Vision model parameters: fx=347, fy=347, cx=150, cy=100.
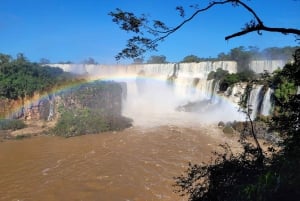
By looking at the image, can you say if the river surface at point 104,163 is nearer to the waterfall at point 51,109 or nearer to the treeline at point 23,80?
the waterfall at point 51,109

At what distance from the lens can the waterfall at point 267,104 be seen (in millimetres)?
22344

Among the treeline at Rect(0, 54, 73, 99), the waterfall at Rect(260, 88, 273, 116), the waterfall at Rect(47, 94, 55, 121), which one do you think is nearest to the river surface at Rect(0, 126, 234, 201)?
the waterfall at Rect(260, 88, 273, 116)

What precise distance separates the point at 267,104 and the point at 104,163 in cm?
1209

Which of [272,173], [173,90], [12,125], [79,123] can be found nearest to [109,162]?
[79,123]

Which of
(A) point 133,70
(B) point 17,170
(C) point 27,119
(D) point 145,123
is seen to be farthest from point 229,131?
(A) point 133,70

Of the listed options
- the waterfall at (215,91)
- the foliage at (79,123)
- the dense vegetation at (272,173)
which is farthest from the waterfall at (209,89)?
the dense vegetation at (272,173)

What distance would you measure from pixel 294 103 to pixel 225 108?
78.5 ft

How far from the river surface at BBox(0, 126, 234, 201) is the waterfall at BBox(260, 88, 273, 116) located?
343cm

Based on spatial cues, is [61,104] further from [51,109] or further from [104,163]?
[104,163]

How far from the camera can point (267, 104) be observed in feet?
73.8

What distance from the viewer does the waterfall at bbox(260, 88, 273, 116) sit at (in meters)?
22.3

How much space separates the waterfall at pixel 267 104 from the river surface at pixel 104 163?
3.43m

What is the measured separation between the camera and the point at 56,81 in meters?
28.6

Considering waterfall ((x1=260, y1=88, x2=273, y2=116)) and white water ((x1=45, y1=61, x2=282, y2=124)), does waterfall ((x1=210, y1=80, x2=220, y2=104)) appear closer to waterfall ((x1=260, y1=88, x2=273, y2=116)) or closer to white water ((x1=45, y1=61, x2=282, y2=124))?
white water ((x1=45, y1=61, x2=282, y2=124))
